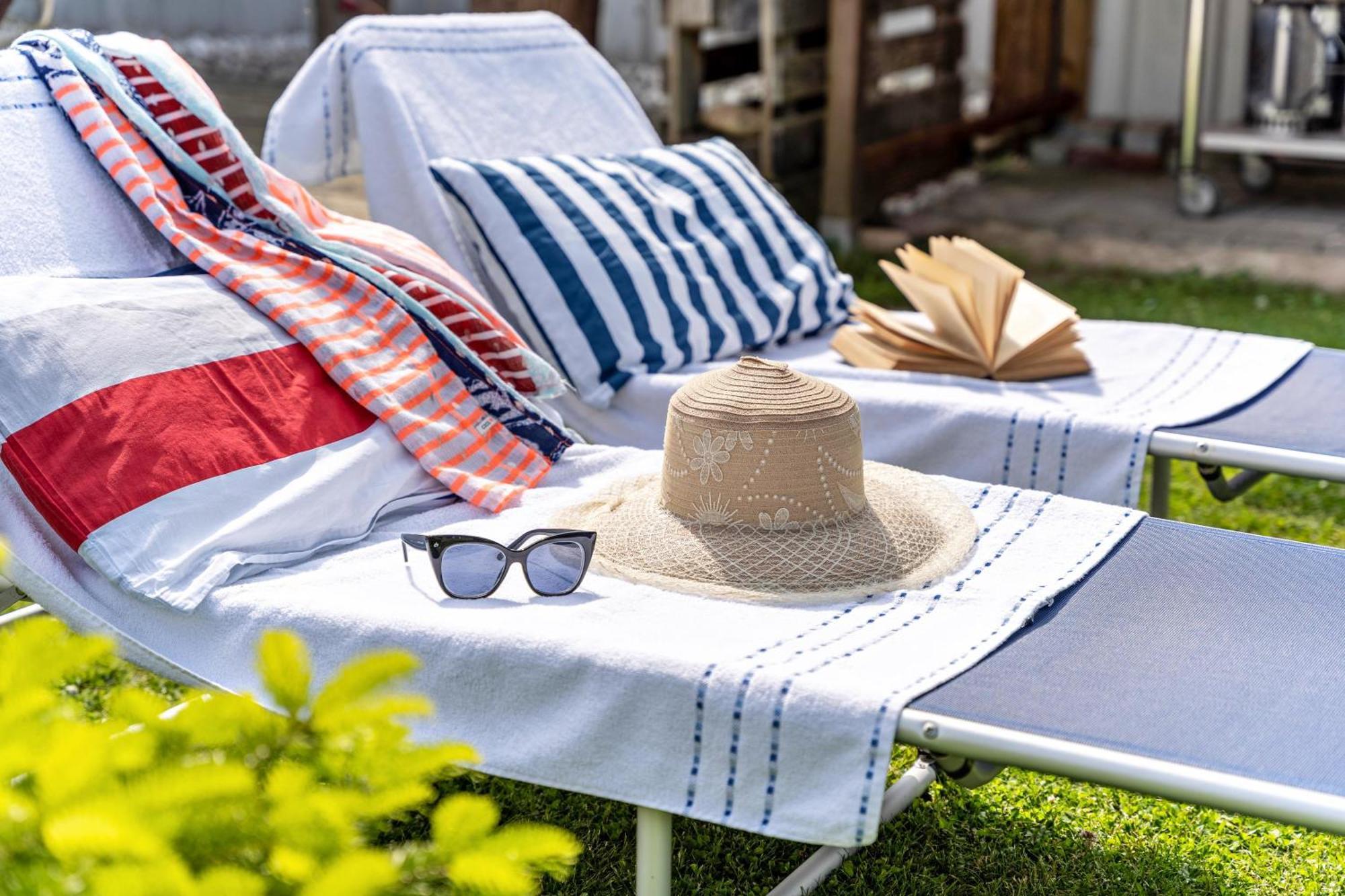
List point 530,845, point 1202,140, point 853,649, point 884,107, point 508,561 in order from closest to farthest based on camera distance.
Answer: point 530,845 < point 853,649 < point 508,561 < point 884,107 < point 1202,140

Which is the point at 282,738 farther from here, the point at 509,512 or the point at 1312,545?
the point at 1312,545

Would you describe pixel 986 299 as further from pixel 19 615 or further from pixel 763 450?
pixel 19 615

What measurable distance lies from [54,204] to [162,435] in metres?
0.46

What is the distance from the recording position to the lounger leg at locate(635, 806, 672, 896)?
5.21 ft

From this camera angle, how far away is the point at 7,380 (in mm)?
1807

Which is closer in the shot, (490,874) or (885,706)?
(490,874)

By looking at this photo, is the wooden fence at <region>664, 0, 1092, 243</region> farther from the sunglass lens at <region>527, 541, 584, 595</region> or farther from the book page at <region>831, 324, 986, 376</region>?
the sunglass lens at <region>527, 541, 584, 595</region>

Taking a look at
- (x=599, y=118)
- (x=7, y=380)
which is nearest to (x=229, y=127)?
(x=7, y=380)

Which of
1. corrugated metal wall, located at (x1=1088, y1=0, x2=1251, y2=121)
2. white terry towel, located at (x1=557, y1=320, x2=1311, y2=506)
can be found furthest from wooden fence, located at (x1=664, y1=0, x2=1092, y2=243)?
white terry towel, located at (x1=557, y1=320, x2=1311, y2=506)

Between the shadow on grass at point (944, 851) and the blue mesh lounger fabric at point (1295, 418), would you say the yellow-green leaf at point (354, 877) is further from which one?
the blue mesh lounger fabric at point (1295, 418)

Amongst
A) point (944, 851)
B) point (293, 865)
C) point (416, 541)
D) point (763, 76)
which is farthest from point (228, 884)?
point (763, 76)

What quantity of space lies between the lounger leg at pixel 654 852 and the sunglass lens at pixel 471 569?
0.33m

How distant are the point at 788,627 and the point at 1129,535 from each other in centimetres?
62

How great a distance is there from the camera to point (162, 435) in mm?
1873
